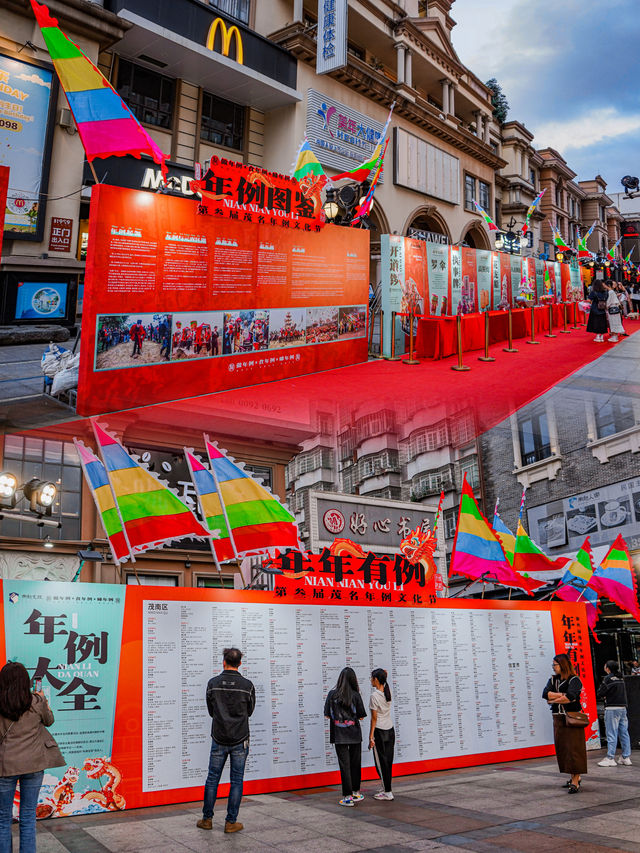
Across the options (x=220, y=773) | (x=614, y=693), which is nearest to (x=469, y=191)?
(x=614, y=693)

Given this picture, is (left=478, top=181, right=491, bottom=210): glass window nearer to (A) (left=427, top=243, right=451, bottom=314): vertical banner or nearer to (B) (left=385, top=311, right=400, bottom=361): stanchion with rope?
(A) (left=427, top=243, right=451, bottom=314): vertical banner

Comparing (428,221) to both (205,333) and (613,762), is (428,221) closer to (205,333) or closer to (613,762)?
(205,333)

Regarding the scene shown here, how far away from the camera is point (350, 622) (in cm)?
838

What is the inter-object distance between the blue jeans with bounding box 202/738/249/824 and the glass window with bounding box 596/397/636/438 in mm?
9722

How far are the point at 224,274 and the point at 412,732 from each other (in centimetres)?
767

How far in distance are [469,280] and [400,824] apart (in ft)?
59.4

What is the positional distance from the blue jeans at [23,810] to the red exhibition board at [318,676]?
2.18 m

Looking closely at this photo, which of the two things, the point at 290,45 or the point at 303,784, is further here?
the point at 290,45

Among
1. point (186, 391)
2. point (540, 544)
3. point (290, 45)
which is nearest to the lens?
point (186, 391)

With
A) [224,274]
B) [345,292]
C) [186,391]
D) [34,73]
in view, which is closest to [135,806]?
[186,391]

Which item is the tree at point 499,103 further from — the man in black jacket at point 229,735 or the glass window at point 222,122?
the man in black jacket at point 229,735

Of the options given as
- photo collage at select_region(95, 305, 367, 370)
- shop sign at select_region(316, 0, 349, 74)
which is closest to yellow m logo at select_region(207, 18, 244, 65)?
shop sign at select_region(316, 0, 349, 74)

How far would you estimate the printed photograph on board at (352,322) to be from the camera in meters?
14.8

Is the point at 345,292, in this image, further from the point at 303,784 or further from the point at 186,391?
the point at 303,784
